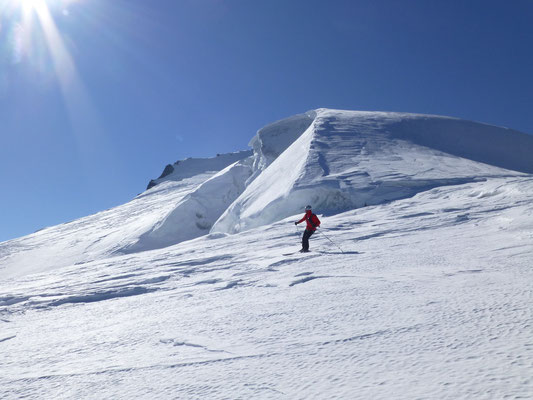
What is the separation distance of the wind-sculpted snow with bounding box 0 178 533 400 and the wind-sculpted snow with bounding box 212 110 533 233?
7087 mm

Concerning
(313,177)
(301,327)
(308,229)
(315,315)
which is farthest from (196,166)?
(301,327)

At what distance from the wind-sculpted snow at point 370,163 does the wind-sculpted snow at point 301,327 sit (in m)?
7.09

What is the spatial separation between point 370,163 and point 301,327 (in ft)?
49.5

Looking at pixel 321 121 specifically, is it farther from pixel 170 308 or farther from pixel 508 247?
pixel 170 308

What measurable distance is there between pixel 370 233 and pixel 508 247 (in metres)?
3.89

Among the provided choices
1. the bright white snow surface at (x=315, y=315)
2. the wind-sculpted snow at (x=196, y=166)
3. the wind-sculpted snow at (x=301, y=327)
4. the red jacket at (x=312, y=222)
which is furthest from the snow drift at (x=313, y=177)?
the wind-sculpted snow at (x=196, y=166)

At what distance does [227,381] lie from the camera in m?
3.05

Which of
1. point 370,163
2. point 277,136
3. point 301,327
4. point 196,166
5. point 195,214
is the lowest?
point 301,327

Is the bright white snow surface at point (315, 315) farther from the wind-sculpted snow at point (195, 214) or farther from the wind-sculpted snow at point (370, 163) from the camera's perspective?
the wind-sculpted snow at point (195, 214)

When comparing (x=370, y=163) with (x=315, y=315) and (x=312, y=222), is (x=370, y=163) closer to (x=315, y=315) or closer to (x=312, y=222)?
(x=312, y=222)

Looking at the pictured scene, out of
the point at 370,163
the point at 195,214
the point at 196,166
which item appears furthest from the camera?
the point at 196,166

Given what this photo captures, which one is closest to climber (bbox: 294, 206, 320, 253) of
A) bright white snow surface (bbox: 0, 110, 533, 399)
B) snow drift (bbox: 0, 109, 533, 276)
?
bright white snow surface (bbox: 0, 110, 533, 399)

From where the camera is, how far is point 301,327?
13.0ft

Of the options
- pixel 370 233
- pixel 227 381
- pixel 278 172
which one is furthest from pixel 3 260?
pixel 227 381
